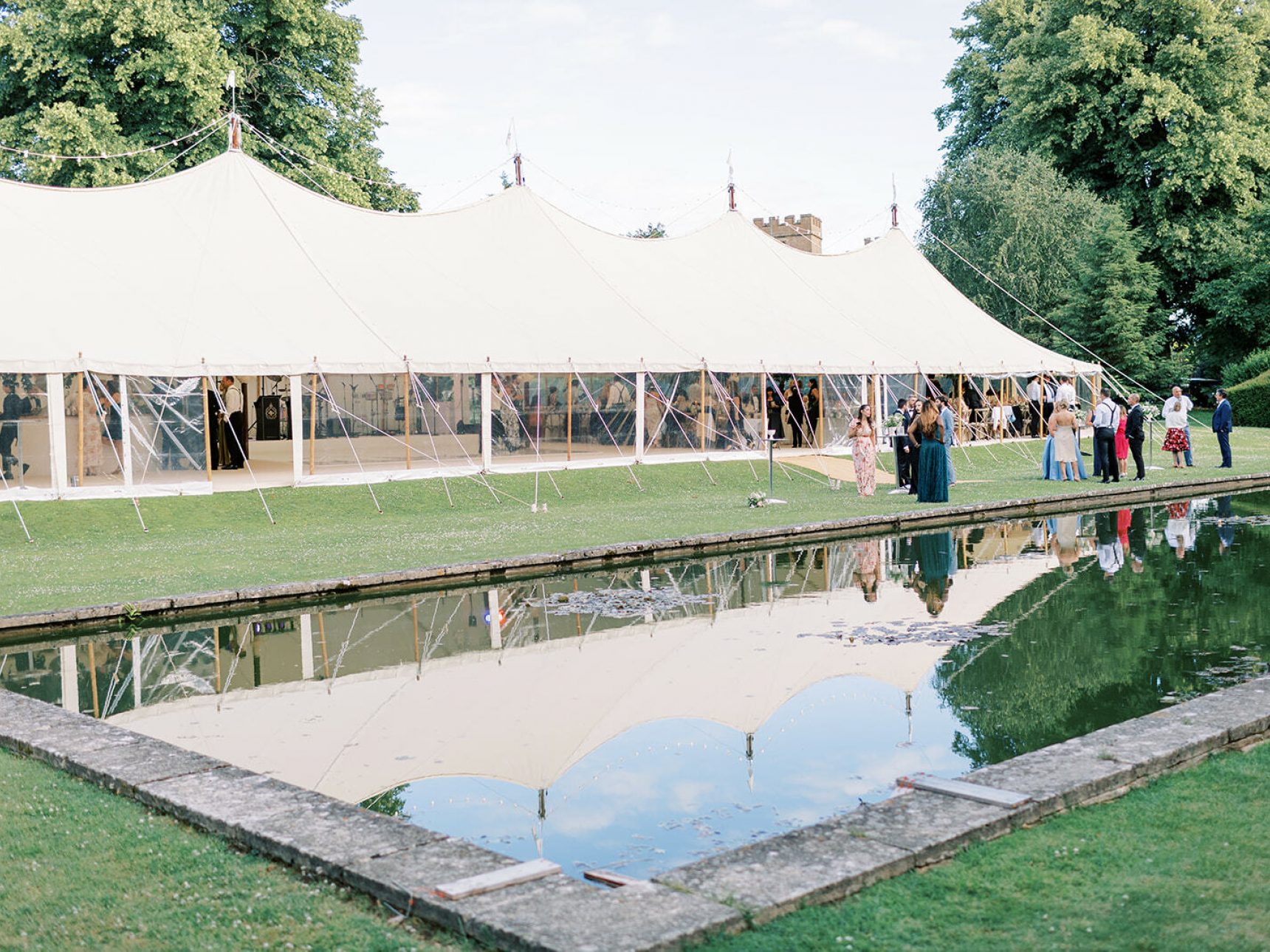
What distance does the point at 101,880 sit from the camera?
164 inches

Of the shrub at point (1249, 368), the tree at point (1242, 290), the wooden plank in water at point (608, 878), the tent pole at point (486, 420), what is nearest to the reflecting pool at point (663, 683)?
the wooden plank in water at point (608, 878)

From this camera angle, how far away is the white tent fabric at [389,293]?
17.9 metres

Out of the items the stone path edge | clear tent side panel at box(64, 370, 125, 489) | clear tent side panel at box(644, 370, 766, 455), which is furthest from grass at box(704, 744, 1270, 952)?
clear tent side panel at box(644, 370, 766, 455)

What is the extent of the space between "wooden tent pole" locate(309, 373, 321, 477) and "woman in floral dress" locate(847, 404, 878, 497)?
26.3 feet

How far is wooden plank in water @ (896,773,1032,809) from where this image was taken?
4.63m

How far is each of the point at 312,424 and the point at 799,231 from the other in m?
26.2

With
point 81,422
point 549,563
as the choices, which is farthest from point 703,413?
point 549,563

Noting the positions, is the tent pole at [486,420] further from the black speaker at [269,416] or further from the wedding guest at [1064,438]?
the wedding guest at [1064,438]

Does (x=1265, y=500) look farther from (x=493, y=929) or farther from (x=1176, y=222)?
(x=1176, y=222)

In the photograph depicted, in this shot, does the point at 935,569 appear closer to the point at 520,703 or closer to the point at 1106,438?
the point at 520,703

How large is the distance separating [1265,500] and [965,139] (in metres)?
34.2

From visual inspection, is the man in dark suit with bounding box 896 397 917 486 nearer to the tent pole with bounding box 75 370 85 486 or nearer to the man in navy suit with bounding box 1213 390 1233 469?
the man in navy suit with bounding box 1213 390 1233 469

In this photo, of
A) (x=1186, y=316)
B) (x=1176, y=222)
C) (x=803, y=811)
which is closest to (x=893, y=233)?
(x=1176, y=222)

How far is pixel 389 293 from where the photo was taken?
2083cm
